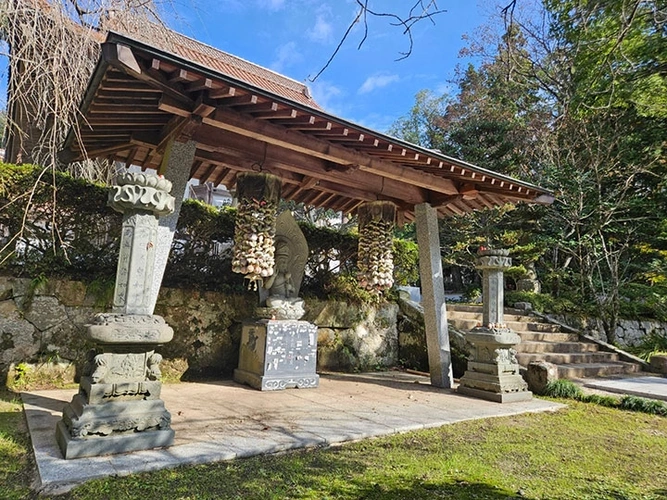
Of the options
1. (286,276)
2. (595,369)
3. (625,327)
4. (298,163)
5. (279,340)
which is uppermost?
(298,163)

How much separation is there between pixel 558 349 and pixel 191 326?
5665mm

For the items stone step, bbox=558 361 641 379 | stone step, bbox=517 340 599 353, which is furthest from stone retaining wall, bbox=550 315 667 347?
stone step, bbox=558 361 641 379

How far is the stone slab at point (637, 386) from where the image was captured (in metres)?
4.83

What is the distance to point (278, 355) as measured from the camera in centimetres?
464

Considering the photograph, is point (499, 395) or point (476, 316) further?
point (476, 316)

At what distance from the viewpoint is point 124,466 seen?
2.25 metres

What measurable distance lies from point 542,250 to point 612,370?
4325 mm

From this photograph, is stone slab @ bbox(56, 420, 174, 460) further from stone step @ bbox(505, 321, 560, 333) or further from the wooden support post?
stone step @ bbox(505, 321, 560, 333)

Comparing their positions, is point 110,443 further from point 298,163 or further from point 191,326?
point 298,163

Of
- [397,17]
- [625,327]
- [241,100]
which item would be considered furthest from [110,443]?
[625,327]

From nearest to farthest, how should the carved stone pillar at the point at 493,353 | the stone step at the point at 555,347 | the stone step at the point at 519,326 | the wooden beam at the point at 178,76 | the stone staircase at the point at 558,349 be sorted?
the wooden beam at the point at 178,76, the carved stone pillar at the point at 493,353, the stone staircase at the point at 558,349, the stone step at the point at 555,347, the stone step at the point at 519,326

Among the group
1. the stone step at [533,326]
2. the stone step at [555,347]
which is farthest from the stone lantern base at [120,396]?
the stone step at [533,326]

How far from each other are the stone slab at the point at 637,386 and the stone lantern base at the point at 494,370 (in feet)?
4.40

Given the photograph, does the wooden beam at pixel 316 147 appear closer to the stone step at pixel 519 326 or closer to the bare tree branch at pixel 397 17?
the bare tree branch at pixel 397 17
